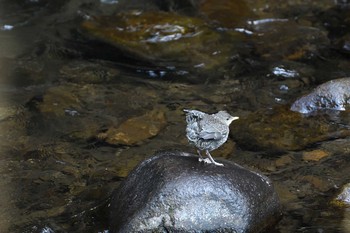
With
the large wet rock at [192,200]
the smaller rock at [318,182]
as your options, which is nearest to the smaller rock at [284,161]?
the smaller rock at [318,182]

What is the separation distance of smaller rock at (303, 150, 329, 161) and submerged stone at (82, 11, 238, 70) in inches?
114

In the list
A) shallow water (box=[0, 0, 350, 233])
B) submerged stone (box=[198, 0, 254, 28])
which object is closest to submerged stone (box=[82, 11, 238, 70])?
shallow water (box=[0, 0, 350, 233])

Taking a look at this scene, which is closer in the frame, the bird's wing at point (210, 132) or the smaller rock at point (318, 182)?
the bird's wing at point (210, 132)

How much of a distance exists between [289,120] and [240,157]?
4.03 ft

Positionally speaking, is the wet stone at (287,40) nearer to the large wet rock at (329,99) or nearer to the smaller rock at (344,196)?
the large wet rock at (329,99)

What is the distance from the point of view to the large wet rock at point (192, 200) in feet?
16.0

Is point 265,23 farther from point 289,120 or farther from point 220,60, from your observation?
point 289,120

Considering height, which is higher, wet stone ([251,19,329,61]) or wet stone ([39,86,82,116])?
wet stone ([39,86,82,116])

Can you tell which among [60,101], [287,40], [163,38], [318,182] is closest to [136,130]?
[60,101]

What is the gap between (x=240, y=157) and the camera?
675 centimetres

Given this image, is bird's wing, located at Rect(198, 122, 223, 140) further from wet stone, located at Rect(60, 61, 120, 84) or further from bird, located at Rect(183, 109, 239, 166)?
wet stone, located at Rect(60, 61, 120, 84)

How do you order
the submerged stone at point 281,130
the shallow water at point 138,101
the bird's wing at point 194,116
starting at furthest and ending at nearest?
the submerged stone at point 281,130 → the shallow water at point 138,101 → the bird's wing at point 194,116

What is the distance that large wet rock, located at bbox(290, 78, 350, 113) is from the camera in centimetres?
787

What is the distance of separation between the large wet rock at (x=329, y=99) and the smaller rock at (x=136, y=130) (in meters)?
1.79
